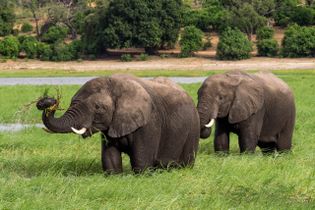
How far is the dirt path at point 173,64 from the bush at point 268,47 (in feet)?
2.62

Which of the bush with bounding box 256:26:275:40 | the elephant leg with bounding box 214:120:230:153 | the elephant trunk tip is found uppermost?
the elephant trunk tip

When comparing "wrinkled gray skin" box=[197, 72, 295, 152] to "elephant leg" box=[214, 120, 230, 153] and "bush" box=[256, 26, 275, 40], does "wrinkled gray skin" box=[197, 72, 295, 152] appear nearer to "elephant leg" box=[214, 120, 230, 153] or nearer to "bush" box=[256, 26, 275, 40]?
"elephant leg" box=[214, 120, 230, 153]

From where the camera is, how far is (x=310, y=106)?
798 inches

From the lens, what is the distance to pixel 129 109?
8.73 m

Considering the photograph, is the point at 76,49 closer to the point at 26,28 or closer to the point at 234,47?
the point at 26,28

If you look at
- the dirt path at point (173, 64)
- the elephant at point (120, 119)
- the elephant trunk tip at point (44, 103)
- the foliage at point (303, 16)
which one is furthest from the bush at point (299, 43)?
the elephant trunk tip at point (44, 103)

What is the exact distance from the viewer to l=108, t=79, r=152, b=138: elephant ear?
8680mm

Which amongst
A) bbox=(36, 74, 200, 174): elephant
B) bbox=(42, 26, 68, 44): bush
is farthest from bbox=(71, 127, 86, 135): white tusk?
bbox=(42, 26, 68, 44): bush

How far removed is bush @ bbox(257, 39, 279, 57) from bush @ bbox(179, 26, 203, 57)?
3528 millimetres

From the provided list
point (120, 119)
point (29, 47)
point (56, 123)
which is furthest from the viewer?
point (29, 47)

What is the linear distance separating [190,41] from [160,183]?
3735 centimetres

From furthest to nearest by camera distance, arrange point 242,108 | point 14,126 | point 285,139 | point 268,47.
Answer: point 268,47 < point 14,126 < point 285,139 < point 242,108

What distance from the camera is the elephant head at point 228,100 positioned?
36.2 feet

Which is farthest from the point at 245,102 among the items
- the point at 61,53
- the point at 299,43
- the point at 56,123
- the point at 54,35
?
the point at 54,35
